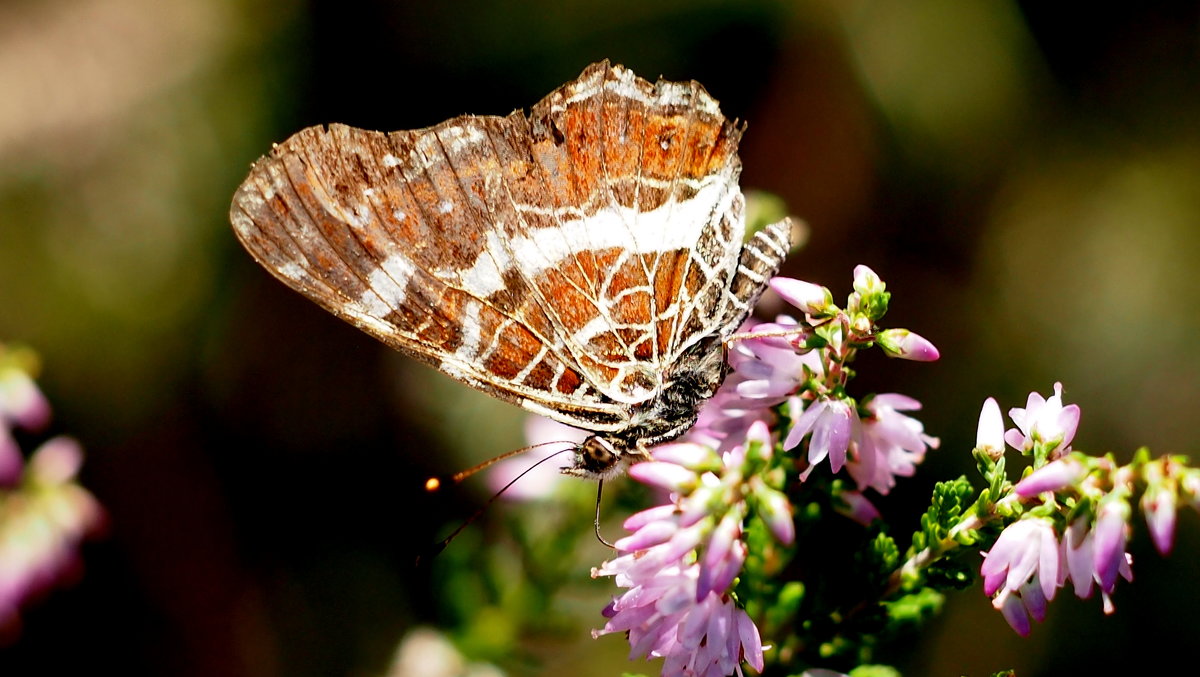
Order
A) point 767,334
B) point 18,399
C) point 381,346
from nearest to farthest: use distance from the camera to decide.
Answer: point 767,334
point 18,399
point 381,346

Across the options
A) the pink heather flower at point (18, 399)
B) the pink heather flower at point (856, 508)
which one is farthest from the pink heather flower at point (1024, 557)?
the pink heather flower at point (18, 399)

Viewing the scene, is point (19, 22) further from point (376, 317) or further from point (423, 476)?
point (376, 317)

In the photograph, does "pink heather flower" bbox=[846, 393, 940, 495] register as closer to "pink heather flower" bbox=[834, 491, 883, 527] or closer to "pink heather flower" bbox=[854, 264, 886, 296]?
"pink heather flower" bbox=[834, 491, 883, 527]

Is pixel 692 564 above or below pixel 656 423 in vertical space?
below

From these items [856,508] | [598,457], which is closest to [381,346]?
[598,457]

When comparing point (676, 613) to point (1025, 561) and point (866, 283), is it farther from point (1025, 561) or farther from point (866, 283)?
point (866, 283)

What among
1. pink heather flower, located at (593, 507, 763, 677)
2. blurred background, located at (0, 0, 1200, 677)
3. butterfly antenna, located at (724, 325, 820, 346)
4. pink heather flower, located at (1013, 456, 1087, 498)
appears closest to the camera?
pink heather flower, located at (1013, 456, 1087, 498)

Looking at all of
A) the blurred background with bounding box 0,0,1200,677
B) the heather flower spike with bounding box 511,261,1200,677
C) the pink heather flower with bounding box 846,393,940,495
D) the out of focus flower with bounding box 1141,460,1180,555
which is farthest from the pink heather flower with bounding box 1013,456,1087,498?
the blurred background with bounding box 0,0,1200,677
